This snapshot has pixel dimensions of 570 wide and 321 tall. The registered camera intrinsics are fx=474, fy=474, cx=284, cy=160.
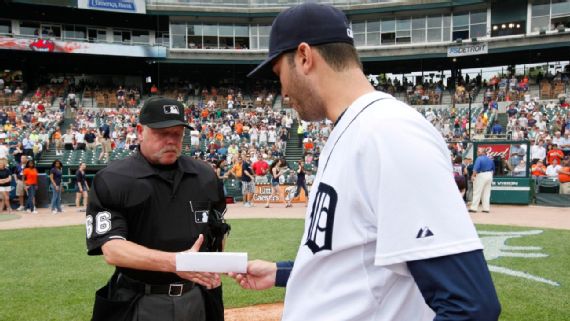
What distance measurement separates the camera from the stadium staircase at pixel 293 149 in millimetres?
26536

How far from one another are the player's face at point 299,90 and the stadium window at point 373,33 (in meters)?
37.5

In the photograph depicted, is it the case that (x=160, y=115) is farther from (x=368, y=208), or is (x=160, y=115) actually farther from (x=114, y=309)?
(x=368, y=208)

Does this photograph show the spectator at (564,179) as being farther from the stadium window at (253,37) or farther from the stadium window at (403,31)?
the stadium window at (253,37)

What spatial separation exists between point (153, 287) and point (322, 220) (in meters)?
1.83

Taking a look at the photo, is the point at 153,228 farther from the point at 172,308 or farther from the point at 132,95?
the point at 132,95

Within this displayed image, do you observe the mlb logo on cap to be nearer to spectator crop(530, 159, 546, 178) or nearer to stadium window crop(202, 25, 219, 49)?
spectator crop(530, 159, 546, 178)

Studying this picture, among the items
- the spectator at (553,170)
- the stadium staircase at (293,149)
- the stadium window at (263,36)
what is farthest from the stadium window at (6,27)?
the spectator at (553,170)

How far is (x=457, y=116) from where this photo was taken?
1148 inches

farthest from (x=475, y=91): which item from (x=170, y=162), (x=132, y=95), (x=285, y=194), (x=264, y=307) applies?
(x=170, y=162)

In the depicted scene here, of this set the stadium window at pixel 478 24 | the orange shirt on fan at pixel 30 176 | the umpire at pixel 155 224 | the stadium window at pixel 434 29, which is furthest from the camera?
the stadium window at pixel 434 29

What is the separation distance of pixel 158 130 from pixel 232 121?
2794cm

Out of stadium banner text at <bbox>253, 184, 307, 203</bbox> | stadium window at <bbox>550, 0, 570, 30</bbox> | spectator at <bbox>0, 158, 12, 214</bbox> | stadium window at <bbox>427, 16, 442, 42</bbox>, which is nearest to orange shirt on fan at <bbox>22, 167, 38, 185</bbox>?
spectator at <bbox>0, 158, 12, 214</bbox>

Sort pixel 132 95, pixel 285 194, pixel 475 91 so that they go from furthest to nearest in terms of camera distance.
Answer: pixel 132 95
pixel 475 91
pixel 285 194

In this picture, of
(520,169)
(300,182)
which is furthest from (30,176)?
(520,169)
